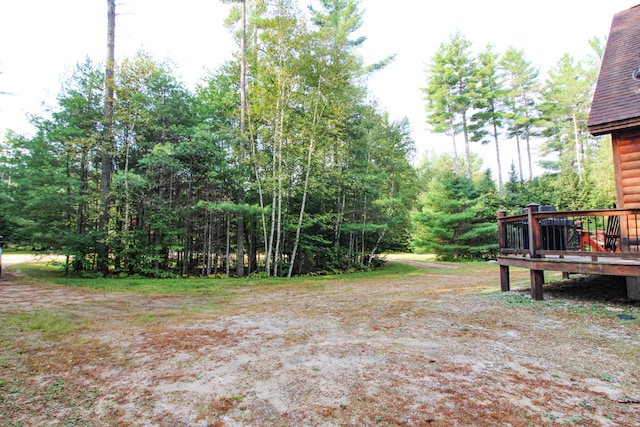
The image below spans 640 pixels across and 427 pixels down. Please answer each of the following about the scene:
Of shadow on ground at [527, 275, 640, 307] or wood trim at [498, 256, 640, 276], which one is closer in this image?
wood trim at [498, 256, 640, 276]

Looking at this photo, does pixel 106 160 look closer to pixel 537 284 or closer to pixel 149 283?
pixel 149 283

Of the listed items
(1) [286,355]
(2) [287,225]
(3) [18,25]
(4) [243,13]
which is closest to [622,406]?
(1) [286,355]

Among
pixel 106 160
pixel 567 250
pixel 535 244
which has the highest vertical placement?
pixel 106 160

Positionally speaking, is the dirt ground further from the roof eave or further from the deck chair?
the roof eave

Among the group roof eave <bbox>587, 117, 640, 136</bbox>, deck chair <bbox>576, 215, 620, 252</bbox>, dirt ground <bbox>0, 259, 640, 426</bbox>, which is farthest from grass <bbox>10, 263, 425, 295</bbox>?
roof eave <bbox>587, 117, 640, 136</bbox>

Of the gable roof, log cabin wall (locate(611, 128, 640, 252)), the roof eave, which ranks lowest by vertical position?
log cabin wall (locate(611, 128, 640, 252))

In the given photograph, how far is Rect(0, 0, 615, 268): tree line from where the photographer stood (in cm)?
905

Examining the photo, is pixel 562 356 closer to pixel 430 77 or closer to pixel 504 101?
pixel 430 77

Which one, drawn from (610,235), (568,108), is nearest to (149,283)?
(610,235)

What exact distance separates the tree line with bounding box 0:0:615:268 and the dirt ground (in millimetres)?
4714

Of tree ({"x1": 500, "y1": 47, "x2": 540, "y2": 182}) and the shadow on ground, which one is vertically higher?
tree ({"x1": 500, "y1": 47, "x2": 540, "y2": 182})

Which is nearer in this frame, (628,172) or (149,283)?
(628,172)

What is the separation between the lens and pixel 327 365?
2611 mm

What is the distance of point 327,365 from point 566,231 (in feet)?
16.0
